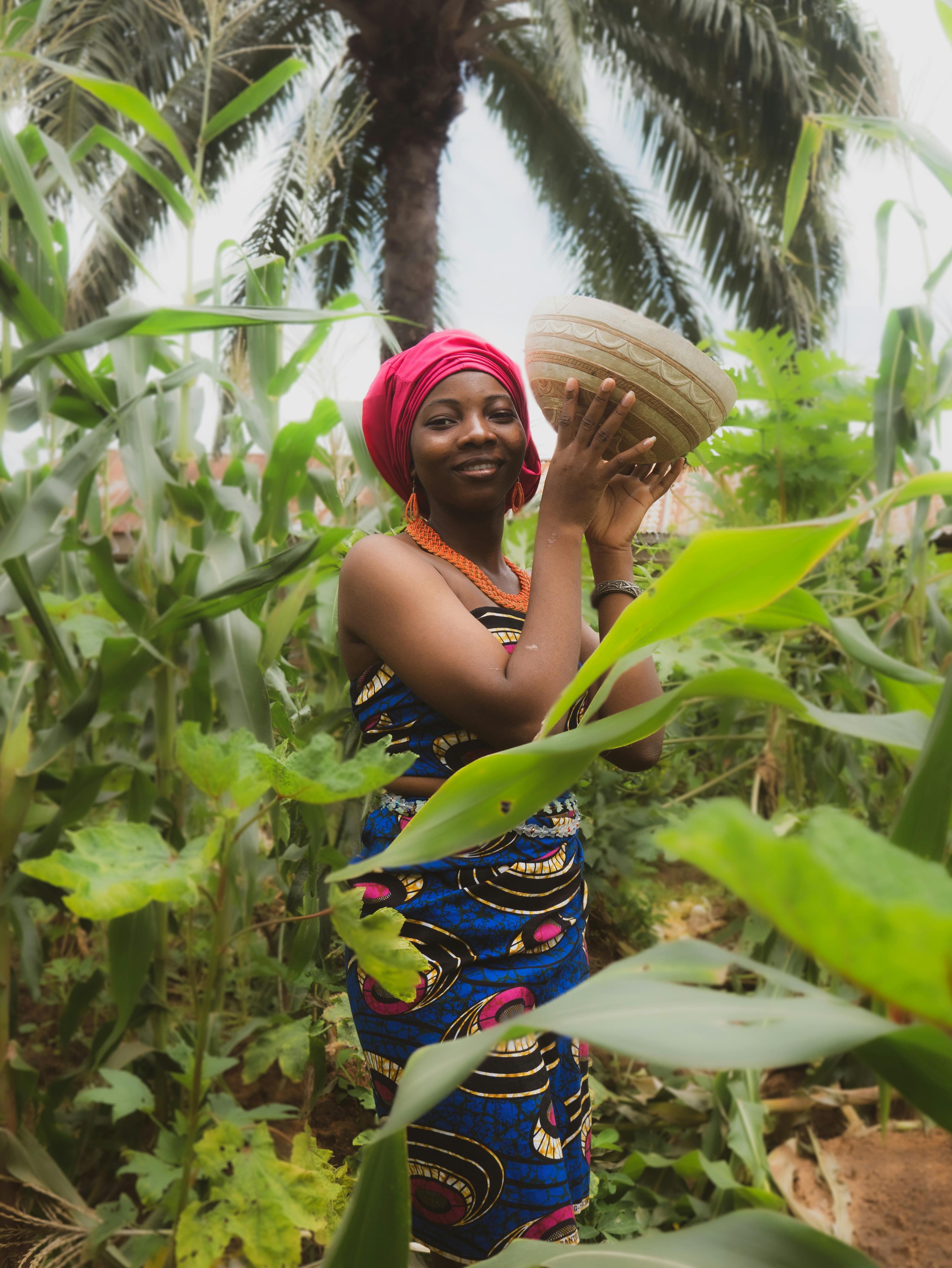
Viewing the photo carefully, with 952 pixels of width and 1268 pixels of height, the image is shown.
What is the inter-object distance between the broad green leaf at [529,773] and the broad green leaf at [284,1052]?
786 mm

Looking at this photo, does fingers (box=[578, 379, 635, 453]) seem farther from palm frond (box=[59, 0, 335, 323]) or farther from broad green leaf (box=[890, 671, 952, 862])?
palm frond (box=[59, 0, 335, 323])

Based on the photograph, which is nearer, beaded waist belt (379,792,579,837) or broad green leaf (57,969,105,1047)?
beaded waist belt (379,792,579,837)

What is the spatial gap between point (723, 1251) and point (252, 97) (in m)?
1.57

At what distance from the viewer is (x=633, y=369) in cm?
70

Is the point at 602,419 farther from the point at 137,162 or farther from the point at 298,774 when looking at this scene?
the point at 137,162

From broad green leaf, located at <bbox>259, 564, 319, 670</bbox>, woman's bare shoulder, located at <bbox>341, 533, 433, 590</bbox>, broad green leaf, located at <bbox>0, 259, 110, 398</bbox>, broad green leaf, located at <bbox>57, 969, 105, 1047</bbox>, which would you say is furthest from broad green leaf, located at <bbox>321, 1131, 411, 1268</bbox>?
broad green leaf, located at <bbox>57, 969, 105, 1047</bbox>

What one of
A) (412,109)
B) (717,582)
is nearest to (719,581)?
(717,582)

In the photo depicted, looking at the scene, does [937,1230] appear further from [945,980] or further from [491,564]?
[945,980]

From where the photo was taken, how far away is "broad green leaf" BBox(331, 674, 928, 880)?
37 cm

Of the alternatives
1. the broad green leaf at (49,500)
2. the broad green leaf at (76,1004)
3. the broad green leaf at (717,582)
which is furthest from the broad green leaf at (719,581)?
the broad green leaf at (76,1004)

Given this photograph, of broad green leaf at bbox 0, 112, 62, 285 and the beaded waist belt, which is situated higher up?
broad green leaf at bbox 0, 112, 62, 285

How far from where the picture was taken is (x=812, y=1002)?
29 cm

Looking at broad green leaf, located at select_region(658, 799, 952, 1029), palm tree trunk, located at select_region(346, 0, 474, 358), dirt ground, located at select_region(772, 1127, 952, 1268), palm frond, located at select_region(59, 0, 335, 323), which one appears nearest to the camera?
broad green leaf, located at select_region(658, 799, 952, 1029)

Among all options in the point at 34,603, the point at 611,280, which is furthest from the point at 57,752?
the point at 611,280
